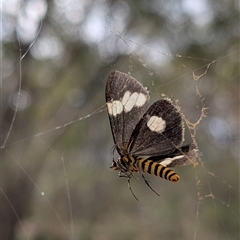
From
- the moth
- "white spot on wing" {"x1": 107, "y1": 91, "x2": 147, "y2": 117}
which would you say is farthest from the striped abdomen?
"white spot on wing" {"x1": 107, "y1": 91, "x2": 147, "y2": 117}

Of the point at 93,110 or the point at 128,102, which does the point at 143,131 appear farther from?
the point at 93,110

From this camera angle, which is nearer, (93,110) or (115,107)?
(115,107)

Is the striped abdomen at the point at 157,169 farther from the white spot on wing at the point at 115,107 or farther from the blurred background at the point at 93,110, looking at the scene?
the blurred background at the point at 93,110

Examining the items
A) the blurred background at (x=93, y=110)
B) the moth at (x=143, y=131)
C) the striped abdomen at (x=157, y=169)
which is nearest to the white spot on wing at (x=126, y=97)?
the moth at (x=143, y=131)

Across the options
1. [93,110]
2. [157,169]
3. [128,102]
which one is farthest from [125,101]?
[93,110]

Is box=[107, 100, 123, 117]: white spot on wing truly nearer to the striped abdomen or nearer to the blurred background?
the striped abdomen
